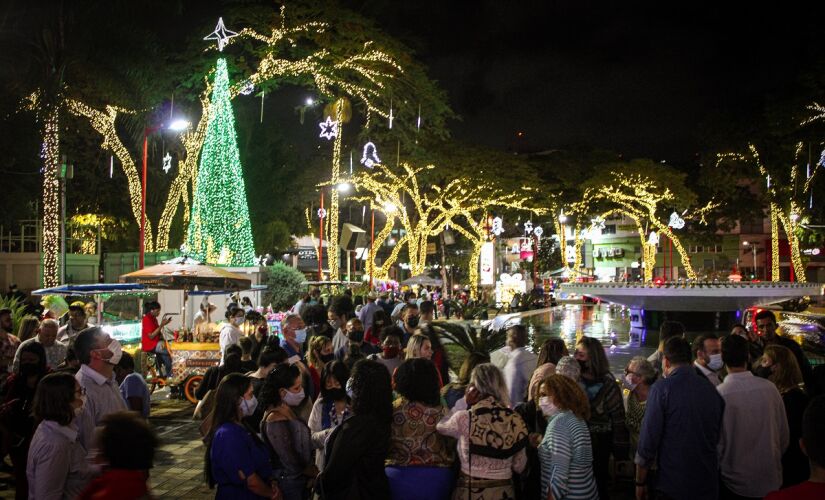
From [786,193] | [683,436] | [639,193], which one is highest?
[639,193]

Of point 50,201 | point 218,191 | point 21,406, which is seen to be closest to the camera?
point 21,406

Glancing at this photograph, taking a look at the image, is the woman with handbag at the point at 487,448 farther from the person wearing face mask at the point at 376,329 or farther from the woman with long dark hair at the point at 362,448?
the person wearing face mask at the point at 376,329

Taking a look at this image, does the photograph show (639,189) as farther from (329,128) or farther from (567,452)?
(567,452)

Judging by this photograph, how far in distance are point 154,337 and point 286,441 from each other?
8766 millimetres

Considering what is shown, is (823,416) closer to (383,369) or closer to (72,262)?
(383,369)

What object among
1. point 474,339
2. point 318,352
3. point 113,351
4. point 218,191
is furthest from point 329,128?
point 113,351

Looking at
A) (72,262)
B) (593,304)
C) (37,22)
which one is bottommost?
(593,304)

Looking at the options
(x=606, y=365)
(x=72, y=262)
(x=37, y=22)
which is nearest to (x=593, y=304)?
(x=72, y=262)

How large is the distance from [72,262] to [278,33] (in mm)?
16854


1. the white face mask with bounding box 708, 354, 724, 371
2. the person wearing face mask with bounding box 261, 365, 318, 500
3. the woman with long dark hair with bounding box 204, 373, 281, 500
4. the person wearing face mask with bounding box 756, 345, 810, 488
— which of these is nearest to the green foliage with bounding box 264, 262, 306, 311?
the white face mask with bounding box 708, 354, 724, 371

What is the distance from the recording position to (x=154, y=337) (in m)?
12.9

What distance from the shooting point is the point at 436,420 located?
181 inches

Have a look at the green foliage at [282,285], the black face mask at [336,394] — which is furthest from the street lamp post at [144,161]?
the black face mask at [336,394]

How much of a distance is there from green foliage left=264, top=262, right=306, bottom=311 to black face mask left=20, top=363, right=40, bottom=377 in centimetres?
2061
